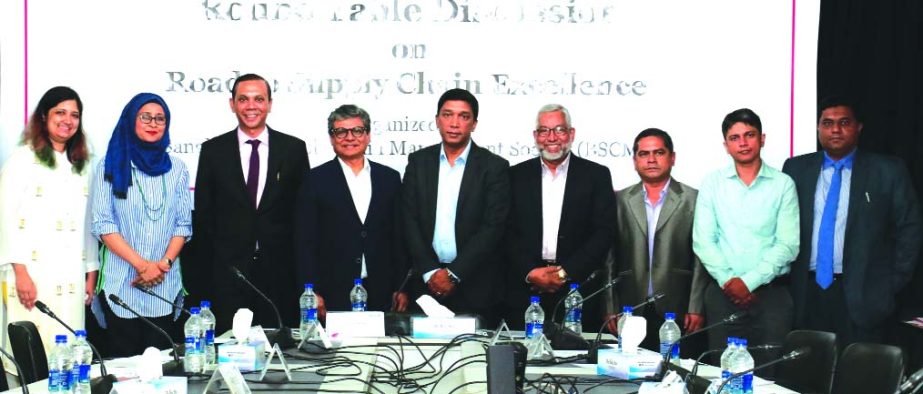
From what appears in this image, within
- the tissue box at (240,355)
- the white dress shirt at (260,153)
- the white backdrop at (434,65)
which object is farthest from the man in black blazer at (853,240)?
the tissue box at (240,355)

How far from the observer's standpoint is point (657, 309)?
15.2 feet

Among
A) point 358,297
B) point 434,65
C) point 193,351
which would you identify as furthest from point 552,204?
point 193,351

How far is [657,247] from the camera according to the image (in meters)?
4.63

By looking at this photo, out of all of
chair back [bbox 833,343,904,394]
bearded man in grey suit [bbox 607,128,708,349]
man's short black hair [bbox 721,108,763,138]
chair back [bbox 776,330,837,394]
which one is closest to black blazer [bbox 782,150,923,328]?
man's short black hair [bbox 721,108,763,138]

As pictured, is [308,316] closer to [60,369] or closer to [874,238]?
[60,369]

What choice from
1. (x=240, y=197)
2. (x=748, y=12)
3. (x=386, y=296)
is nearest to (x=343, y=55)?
(x=240, y=197)

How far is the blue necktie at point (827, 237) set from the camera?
4.58 m

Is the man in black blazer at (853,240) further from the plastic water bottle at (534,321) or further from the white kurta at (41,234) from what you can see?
the white kurta at (41,234)

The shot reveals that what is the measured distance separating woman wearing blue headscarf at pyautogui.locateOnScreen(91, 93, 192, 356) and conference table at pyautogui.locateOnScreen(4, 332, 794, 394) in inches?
47.5

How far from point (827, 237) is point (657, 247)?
0.73m

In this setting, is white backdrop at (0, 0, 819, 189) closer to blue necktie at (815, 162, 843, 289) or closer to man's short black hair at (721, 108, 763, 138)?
man's short black hair at (721, 108, 763, 138)

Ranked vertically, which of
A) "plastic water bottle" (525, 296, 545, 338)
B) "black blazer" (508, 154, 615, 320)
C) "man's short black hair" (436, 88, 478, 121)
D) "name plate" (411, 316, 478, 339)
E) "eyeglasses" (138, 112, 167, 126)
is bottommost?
"name plate" (411, 316, 478, 339)

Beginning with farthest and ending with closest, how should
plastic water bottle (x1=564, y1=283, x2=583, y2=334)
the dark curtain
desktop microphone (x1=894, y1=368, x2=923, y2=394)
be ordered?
the dark curtain, plastic water bottle (x1=564, y1=283, x2=583, y2=334), desktop microphone (x1=894, y1=368, x2=923, y2=394)

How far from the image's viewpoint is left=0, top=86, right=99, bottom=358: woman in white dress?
433 cm
